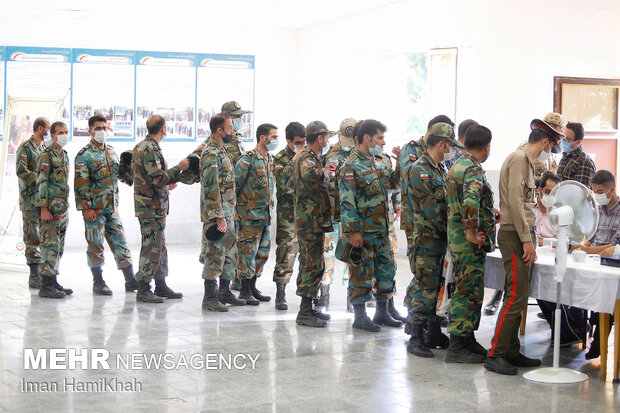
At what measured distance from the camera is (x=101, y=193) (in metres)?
8.47

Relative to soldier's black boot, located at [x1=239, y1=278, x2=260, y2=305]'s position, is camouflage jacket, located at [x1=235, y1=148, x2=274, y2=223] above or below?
above

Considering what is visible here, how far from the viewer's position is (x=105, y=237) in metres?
8.67

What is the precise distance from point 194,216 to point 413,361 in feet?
27.8

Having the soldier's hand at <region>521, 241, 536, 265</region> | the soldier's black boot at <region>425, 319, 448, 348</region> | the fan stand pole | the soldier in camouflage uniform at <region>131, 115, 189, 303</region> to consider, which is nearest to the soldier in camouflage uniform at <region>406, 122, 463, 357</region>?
the soldier's black boot at <region>425, 319, 448, 348</region>

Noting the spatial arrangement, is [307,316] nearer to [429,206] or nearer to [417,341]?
[417,341]

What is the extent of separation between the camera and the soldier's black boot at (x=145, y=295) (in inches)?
328

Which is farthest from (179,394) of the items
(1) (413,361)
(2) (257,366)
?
(1) (413,361)

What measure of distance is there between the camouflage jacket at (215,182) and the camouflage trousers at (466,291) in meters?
2.41

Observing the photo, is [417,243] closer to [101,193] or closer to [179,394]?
[179,394]

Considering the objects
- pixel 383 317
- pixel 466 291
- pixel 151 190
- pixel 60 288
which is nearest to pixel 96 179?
pixel 151 190

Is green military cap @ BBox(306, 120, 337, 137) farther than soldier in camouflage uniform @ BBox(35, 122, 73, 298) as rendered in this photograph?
No

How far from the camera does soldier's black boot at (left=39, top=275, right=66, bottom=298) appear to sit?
8.62 meters

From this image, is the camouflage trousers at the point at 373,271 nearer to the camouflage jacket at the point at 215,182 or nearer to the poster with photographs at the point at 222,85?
the camouflage jacket at the point at 215,182

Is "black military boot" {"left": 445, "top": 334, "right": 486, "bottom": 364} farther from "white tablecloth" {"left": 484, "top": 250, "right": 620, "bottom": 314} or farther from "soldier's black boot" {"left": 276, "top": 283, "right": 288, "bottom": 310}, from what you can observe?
"soldier's black boot" {"left": 276, "top": 283, "right": 288, "bottom": 310}
